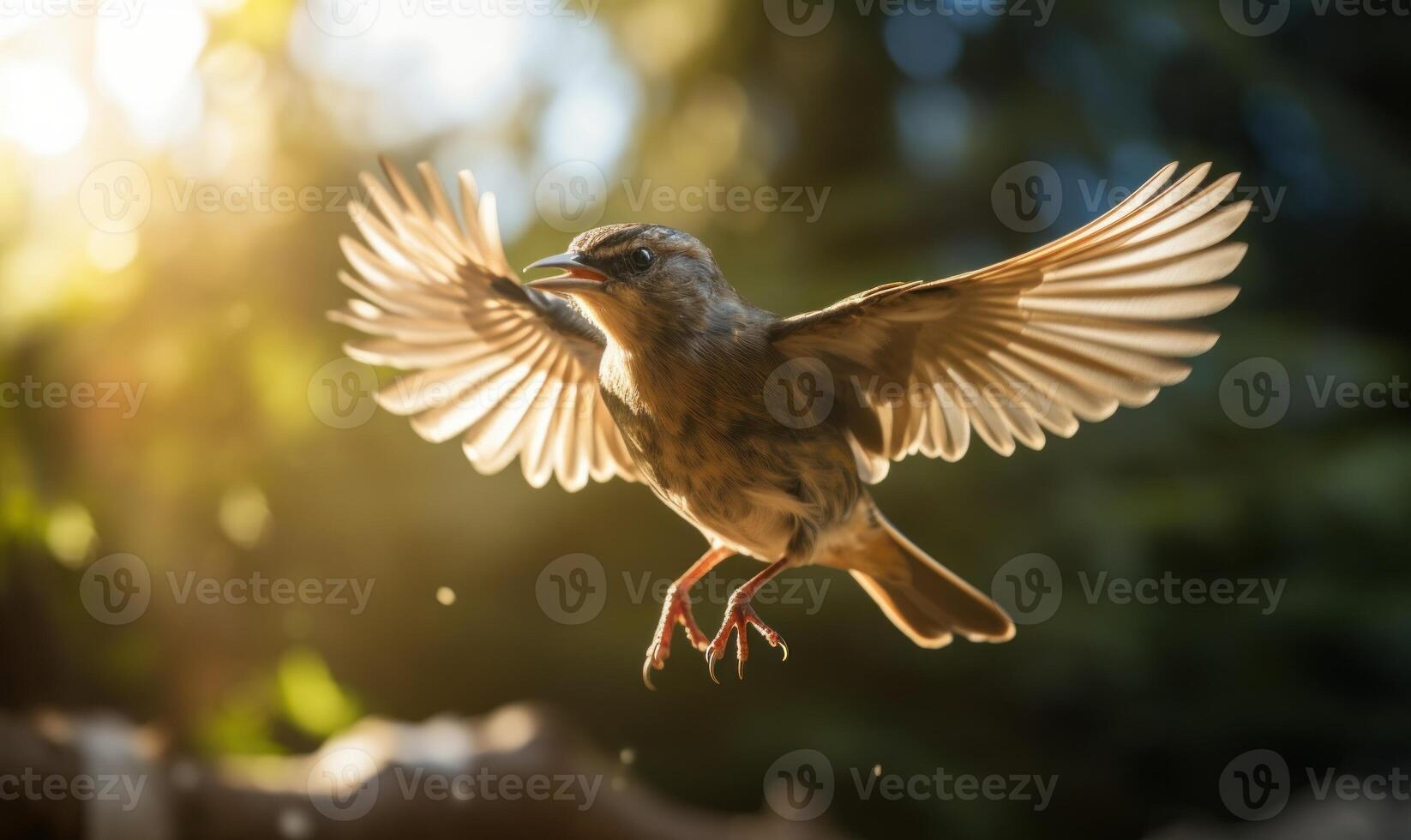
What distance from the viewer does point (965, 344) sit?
6.81 feet

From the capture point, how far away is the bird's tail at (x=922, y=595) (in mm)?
2383

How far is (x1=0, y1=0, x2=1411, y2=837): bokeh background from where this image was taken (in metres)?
4.00

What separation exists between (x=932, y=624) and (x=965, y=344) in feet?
2.37

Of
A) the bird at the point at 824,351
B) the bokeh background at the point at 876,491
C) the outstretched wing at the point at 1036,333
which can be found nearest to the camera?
the outstretched wing at the point at 1036,333

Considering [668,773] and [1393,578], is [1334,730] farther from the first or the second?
[668,773]

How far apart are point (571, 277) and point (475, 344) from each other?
78 centimetres

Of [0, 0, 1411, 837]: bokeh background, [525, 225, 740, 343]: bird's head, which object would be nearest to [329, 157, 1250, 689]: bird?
[525, 225, 740, 343]: bird's head

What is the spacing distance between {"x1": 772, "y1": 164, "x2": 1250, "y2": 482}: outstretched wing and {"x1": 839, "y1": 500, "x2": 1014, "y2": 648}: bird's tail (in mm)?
234

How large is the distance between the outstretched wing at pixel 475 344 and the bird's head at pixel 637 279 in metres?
0.39

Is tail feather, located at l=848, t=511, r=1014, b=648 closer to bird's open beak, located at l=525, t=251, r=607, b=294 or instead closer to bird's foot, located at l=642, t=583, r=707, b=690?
bird's foot, located at l=642, t=583, r=707, b=690

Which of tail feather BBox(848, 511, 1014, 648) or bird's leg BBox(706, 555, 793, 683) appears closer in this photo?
bird's leg BBox(706, 555, 793, 683)

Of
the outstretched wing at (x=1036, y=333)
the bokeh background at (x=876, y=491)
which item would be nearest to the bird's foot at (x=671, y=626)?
the outstretched wing at (x=1036, y=333)

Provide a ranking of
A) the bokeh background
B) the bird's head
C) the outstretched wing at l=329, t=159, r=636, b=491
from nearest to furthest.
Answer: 1. the bird's head
2. the outstretched wing at l=329, t=159, r=636, b=491
3. the bokeh background

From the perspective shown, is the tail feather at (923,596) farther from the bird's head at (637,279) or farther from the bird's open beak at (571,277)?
the bird's open beak at (571,277)
